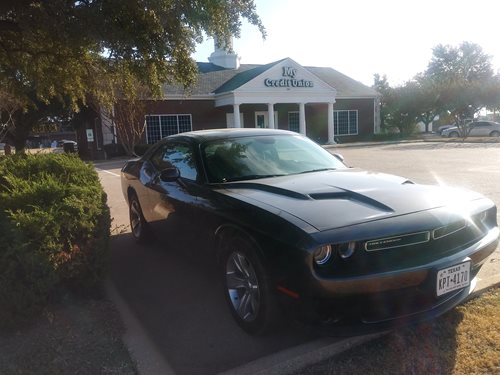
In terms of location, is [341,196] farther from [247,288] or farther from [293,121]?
[293,121]

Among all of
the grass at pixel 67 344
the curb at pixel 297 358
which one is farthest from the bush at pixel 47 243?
the curb at pixel 297 358

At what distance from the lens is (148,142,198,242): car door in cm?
435

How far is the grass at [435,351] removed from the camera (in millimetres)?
2896

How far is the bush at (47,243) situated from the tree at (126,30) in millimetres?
1798

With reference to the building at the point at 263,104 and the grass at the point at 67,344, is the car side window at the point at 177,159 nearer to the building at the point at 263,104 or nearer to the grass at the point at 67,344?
the grass at the point at 67,344

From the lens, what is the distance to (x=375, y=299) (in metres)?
2.86

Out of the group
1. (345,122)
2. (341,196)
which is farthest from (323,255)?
(345,122)

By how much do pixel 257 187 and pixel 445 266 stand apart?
1561 millimetres

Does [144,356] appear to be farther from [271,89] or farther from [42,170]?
[271,89]

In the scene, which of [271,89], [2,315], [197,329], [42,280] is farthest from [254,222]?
[271,89]

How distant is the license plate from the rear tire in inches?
155

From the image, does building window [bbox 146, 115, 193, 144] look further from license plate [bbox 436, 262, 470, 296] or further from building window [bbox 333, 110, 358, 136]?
license plate [bbox 436, 262, 470, 296]

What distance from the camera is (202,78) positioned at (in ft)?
105

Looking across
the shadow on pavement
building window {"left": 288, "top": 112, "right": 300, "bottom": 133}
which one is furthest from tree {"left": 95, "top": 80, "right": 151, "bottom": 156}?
the shadow on pavement
